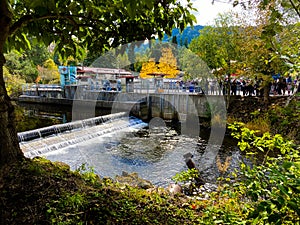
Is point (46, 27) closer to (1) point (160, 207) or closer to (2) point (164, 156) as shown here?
(1) point (160, 207)

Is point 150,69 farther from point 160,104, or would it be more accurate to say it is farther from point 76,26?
point 76,26

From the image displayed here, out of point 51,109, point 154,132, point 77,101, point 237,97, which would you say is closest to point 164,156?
point 154,132

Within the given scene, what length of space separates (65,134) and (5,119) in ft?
28.3

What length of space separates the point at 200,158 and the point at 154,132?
14.5ft

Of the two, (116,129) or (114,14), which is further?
(116,129)

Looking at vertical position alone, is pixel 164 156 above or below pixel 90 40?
below

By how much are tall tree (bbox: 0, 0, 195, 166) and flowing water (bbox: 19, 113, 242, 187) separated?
4.69m

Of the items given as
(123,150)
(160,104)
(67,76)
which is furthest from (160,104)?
(67,76)

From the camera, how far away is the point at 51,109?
68.6 ft

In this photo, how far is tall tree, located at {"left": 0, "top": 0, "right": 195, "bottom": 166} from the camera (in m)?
2.06

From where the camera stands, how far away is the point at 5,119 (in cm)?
209

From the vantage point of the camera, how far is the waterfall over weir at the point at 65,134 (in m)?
8.44

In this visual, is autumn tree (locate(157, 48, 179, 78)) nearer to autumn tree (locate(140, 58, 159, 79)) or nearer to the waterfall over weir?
autumn tree (locate(140, 58, 159, 79))

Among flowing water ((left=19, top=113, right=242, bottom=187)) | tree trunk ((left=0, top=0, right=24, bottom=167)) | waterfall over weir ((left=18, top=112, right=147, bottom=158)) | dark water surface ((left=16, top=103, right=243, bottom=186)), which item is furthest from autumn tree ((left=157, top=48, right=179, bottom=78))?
tree trunk ((left=0, top=0, right=24, bottom=167))
